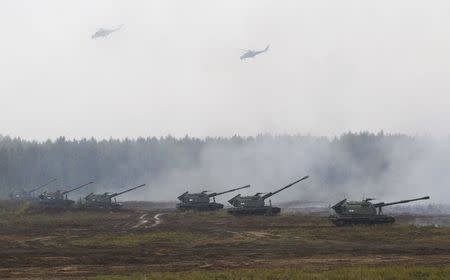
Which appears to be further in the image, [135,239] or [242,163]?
[242,163]

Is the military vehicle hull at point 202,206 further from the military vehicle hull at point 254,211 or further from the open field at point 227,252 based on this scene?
the open field at point 227,252

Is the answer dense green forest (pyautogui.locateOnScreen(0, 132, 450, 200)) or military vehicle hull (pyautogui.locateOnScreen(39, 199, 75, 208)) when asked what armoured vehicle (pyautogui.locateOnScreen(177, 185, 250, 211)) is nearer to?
military vehicle hull (pyautogui.locateOnScreen(39, 199, 75, 208))

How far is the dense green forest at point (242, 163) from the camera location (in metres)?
112

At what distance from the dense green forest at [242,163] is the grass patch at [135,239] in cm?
6433

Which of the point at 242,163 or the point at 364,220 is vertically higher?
the point at 242,163

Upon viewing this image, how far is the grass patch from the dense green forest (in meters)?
64.3

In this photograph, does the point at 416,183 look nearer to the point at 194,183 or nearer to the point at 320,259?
the point at 194,183

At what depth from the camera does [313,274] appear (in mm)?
20750

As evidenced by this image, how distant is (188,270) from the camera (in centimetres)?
2312

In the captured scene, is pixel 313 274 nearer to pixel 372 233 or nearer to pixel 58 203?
pixel 372 233

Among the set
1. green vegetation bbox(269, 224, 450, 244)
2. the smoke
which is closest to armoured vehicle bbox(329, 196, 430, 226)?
green vegetation bbox(269, 224, 450, 244)

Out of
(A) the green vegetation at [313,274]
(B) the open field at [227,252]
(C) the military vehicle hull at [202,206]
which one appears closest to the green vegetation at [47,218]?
(B) the open field at [227,252]

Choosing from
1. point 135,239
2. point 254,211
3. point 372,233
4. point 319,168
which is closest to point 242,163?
point 319,168

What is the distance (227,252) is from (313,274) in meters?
8.84
